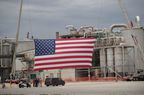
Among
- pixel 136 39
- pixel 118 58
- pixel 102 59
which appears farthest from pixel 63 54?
pixel 102 59

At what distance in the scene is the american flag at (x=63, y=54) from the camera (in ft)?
111

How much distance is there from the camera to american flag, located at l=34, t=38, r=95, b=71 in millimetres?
33719

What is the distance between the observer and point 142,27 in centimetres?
10294

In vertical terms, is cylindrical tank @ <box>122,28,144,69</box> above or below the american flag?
above

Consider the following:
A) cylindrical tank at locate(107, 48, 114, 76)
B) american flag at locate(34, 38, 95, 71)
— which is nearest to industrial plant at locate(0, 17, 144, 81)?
cylindrical tank at locate(107, 48, 114, 76)

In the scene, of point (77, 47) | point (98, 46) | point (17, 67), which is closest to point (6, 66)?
point (17, 67)

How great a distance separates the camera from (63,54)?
3572 centimetres

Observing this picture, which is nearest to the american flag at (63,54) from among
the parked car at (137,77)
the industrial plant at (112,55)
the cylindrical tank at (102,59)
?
the parked car at (137,77)

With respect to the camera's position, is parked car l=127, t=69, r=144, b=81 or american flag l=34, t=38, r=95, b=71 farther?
parked car l=127, t=69, r=144, b=81

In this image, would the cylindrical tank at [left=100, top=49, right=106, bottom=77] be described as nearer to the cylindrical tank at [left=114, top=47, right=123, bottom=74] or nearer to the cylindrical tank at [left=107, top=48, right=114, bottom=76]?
the cylindrical tank at [left=107, top=48, right=114, bottom=76]

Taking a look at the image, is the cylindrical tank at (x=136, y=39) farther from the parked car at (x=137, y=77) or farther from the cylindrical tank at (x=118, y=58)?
the parked car at (x=137, y=77)

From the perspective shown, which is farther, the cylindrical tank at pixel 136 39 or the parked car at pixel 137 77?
the cylindrical tank at pixel 136 39

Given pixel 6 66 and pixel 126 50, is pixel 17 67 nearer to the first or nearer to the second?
pixel 6 66

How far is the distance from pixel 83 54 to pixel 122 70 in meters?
64.5
